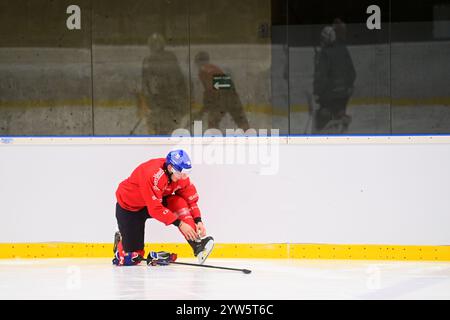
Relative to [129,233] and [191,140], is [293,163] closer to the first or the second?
[191,140]

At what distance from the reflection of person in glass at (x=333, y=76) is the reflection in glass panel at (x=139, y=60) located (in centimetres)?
121

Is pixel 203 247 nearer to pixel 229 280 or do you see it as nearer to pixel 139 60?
pixel 229 280

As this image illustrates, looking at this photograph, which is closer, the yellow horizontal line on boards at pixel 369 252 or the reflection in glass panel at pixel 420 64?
the yellow horizontal line on boards at pixel 369 252

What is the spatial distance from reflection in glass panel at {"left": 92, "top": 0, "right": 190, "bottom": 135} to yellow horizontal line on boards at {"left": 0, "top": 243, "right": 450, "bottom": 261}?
126cm

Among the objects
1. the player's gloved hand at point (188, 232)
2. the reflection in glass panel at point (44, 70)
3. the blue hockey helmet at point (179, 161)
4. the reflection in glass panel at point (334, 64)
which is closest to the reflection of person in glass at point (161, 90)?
the reflection in glass panel at point (44, 70)

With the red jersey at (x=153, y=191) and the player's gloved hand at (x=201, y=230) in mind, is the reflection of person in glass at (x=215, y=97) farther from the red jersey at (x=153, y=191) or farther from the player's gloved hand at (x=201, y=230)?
the player's gloved hand at (x=201, y=230)

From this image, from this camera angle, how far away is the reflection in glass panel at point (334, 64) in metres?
7.51

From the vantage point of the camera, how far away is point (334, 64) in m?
7.62

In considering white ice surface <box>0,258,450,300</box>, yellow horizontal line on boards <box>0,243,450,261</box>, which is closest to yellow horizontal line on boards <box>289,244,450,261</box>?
yellow horizontal line on boards <box>0,243,450,261</box>

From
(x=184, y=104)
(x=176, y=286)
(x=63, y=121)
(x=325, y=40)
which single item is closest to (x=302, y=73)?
(x=325, y=40)

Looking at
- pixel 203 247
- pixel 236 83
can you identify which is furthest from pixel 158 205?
pixel 236 83

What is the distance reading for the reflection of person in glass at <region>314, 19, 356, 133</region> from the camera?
24.6ft

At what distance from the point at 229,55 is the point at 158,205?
6.81ft

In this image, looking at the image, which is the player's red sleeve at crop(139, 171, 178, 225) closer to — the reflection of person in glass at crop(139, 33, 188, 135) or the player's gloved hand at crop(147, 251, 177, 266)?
the player's gloved hand at crop(147, 251, 177, 266)
